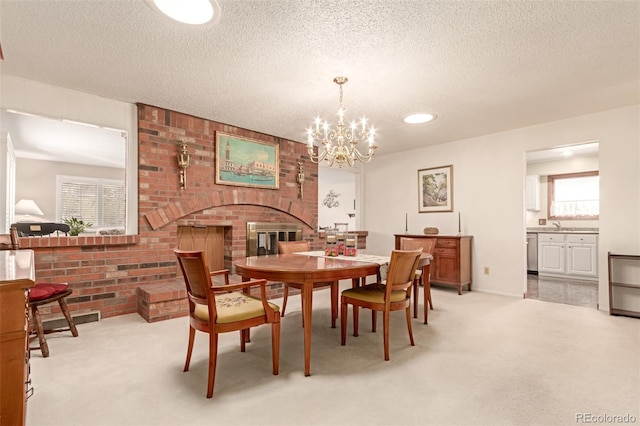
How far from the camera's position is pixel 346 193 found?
8797mm

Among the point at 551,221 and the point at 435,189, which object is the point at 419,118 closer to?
the point at 435,189

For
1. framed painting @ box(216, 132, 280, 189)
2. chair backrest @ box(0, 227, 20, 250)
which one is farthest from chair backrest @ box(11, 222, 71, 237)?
framed painting @ box(216, 132, 280, 189)

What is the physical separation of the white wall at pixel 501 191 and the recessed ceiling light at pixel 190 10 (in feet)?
13.4

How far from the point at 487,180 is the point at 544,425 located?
370 centimetres

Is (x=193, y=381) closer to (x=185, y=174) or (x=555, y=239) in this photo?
(x=185, y=174)

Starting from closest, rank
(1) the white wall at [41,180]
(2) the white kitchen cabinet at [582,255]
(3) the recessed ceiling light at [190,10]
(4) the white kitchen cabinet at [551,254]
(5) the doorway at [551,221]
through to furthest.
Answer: (3) the recessed ceiling light at [190,10] → (5) the doorway at [551,221] → (2) the white kitchen cabinet at [582,255] → (4) the white kitchen cabinet at [551,254] → (1) the white wall at [41,180]

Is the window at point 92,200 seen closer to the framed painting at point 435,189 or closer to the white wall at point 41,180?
the white wall at point 41,180

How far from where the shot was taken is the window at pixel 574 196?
5902 mm

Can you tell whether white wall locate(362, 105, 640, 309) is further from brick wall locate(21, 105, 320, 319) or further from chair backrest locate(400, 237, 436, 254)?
brick wall locate(21, 105, 320, 319)

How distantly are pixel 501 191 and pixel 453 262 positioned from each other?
1204 mm

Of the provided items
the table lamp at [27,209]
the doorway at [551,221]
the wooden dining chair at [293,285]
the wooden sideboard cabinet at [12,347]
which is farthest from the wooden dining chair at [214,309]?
the table lamp at [27,209]

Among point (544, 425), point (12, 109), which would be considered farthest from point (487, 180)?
point (12, 109)

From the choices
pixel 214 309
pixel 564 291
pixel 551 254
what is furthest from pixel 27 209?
pixel 551 254

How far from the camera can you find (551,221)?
6355mm
